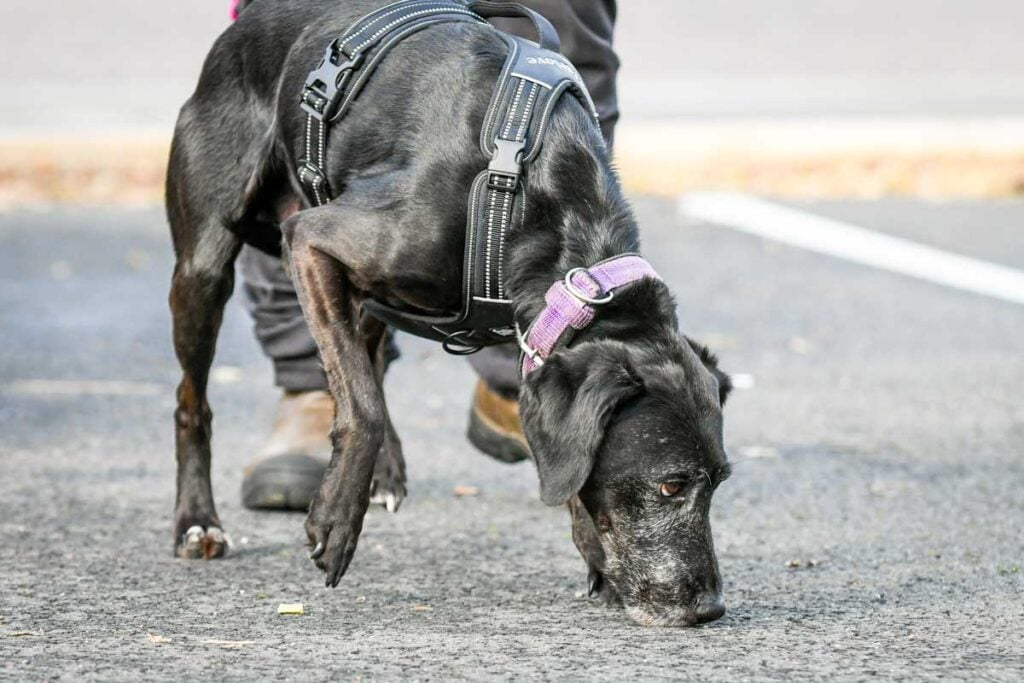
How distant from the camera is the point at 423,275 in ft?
12.0

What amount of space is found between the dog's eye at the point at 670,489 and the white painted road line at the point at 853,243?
15.9ft

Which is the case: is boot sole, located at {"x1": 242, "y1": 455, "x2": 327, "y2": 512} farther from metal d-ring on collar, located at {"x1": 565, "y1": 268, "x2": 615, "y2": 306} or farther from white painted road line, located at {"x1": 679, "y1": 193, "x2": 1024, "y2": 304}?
white painted road line, located at {"x1": 679, "y1": 193, "x2": 1024, "y2": 304}

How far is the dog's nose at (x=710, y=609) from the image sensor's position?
133 inches

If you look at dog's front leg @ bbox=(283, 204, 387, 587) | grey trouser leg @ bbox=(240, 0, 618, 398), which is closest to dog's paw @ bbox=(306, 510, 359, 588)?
dog's front leg @ bbox=(283, 204, 387, 587)

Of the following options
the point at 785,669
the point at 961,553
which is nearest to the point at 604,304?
the point at 785,669

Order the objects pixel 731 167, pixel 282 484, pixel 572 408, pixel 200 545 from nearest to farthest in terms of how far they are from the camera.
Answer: pixel 572 408
pixel 200 545
pixel 282 484
pixel 731 167

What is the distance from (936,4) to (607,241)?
710 inches

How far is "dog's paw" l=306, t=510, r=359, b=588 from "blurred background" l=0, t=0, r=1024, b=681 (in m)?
0.09

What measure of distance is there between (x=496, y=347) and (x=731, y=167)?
20.7ft

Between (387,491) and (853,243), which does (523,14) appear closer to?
(387,491)

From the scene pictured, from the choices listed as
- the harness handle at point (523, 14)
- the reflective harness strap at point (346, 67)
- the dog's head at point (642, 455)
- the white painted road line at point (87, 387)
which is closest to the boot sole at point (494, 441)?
the reflective harness strap at point (346, 67)

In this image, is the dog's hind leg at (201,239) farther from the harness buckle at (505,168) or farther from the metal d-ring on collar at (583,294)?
the metal d-ring on collar at (583,294)

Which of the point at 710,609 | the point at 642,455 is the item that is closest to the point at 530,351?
the point at 642,455

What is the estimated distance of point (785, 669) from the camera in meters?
3.11
